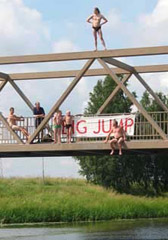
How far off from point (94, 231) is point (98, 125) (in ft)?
49.1

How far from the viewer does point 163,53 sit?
2191cm

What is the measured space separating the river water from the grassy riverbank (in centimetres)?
138

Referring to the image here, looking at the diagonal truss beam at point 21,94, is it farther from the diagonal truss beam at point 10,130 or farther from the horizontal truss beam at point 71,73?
the diagonal truss beam at point 10,130

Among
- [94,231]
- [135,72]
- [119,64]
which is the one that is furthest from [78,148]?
[94,231]

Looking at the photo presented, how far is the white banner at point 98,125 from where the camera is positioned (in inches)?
912

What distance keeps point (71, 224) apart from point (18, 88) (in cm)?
1627

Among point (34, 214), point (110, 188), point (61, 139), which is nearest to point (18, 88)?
point (61, 139)

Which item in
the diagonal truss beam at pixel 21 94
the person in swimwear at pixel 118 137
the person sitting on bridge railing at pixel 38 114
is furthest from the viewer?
the diagonal truss beam at pixel 21 94

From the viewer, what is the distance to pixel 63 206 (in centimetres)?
4353

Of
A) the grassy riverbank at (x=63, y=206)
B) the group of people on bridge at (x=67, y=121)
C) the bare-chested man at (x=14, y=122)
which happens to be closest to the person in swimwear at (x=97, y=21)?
the group of people on bridge at (x=67, y=121)

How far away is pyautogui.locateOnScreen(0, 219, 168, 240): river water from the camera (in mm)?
34500

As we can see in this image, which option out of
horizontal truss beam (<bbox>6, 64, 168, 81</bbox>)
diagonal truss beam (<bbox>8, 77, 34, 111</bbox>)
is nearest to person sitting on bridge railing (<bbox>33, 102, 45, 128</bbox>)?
diagonal truss beam (<bbox>8, 77, 34, 111</bbox>)

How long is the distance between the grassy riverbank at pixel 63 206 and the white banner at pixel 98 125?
17.5m

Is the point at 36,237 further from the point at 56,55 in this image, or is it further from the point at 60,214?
the point at 56,55
